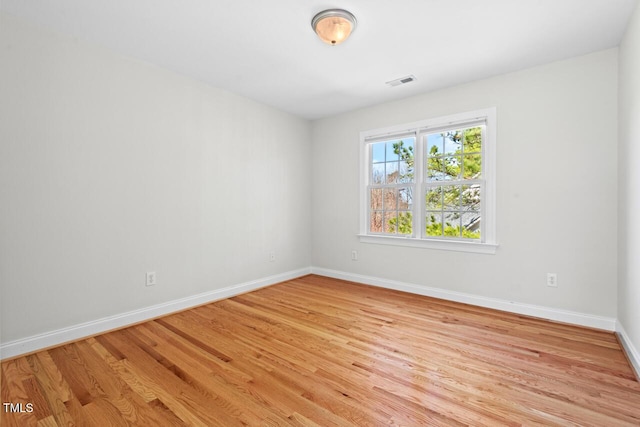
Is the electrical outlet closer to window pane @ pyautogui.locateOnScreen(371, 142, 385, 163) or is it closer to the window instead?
the window

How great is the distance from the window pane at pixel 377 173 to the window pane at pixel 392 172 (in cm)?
10

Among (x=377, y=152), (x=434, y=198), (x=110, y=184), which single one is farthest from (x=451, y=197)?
(x=110, y=184)

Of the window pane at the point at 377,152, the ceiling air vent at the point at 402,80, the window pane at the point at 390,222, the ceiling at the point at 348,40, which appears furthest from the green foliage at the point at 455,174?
the ceiling air vent at the point at 402,80

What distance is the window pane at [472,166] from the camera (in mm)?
3372

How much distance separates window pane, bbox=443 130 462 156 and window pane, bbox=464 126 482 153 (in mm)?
66

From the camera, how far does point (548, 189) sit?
2914 mm

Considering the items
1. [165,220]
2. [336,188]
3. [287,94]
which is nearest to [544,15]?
[287,94]

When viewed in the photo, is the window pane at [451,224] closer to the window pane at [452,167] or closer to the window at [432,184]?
the window at [432,184]

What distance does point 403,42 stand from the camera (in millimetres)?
2564

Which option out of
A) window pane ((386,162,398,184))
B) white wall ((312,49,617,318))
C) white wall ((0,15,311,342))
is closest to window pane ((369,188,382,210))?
window pane ((386,162,398,184))

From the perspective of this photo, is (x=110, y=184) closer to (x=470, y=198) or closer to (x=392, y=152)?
(x=392, y=152)

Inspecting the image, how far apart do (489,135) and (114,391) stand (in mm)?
3937

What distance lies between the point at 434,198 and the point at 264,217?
7.54 feet

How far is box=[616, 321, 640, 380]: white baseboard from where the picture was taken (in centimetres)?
196
